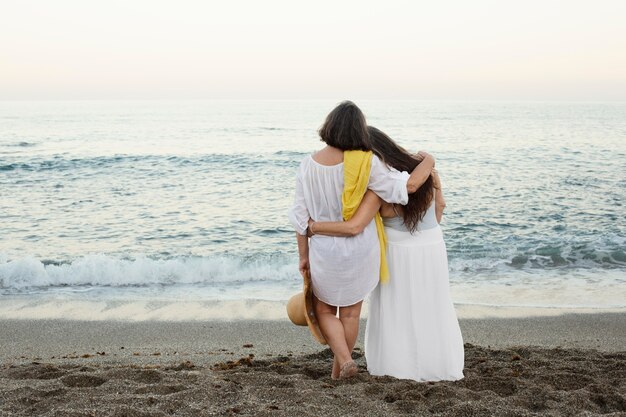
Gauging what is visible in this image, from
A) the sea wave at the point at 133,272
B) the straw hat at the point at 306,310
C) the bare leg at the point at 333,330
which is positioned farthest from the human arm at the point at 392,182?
the sea wave at the point at 133,272

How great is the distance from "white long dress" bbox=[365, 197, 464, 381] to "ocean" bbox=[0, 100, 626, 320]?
9.44ft

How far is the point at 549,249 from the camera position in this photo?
34.0ft

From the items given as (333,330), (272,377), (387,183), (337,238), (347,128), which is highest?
(347,128)

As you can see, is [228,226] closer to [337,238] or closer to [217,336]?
[217,336]

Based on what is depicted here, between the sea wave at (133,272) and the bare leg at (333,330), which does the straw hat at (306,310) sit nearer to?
the bare leg at (333,330)

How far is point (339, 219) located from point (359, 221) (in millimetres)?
151

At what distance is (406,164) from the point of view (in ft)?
13.4

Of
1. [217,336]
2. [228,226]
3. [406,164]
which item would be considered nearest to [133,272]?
[217,336]

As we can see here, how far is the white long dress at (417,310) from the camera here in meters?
4.20

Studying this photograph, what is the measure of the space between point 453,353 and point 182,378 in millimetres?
1747

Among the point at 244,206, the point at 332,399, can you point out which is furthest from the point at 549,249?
the point at 332,399

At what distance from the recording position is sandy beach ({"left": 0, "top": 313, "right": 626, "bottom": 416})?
348 centimetres

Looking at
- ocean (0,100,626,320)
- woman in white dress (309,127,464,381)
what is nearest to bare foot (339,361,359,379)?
woman in white dress (309,127,464,381)

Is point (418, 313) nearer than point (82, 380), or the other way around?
point (82, 380)
